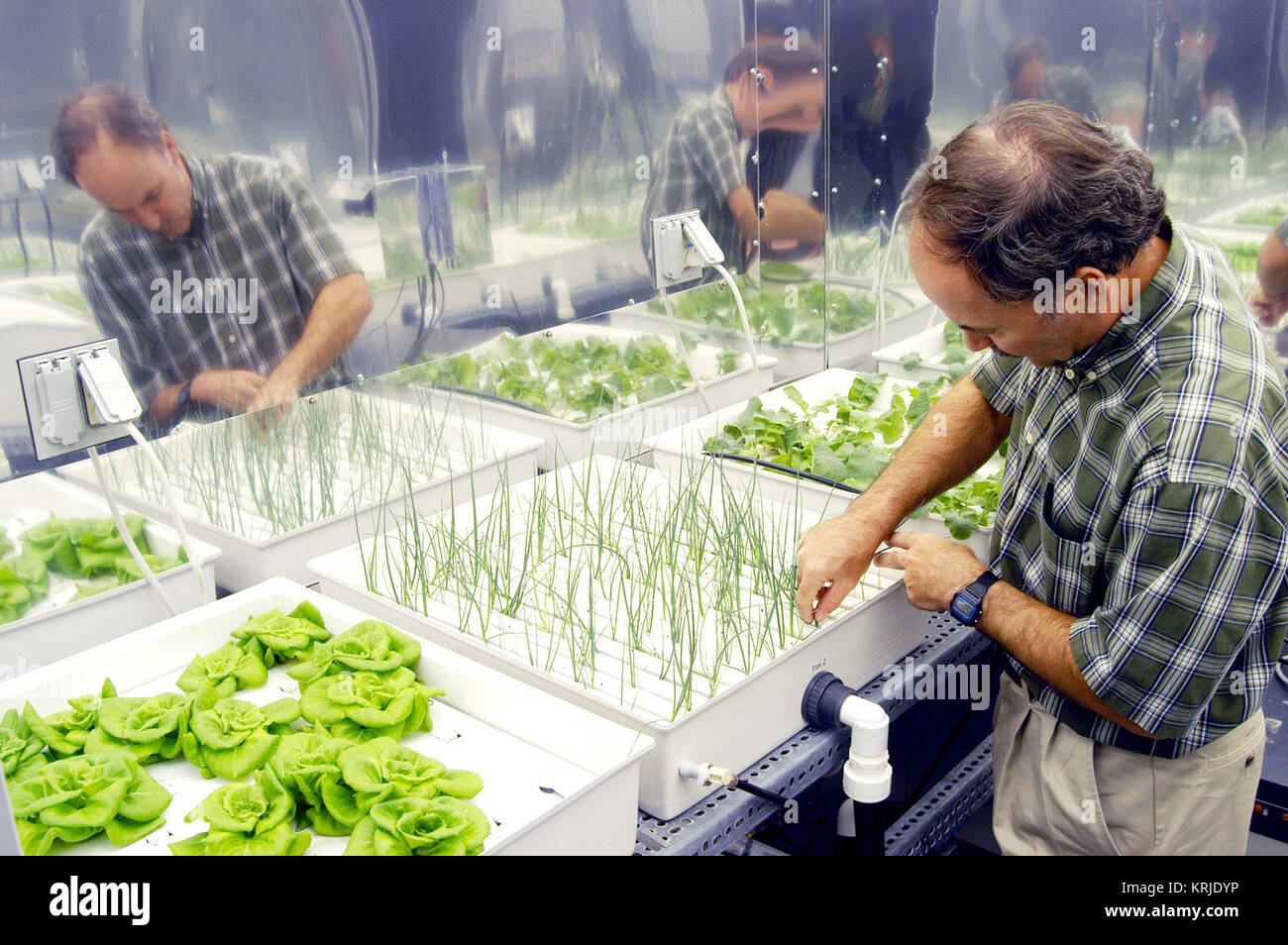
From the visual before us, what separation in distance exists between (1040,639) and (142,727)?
1053mm

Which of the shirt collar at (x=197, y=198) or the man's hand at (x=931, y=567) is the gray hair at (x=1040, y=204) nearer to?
the man's hand at (x=931, y=567)

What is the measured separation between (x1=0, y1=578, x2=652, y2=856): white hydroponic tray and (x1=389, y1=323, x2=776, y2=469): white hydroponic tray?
66 centimetres

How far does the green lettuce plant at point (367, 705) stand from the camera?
1.26 m

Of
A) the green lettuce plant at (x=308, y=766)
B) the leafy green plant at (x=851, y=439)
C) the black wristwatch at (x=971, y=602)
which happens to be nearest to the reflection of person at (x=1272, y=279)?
the leafy green plant at (x=851, y=439)

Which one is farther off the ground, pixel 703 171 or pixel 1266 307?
pixel 703 171

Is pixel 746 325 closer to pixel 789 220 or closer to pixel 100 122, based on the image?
pixel 789 220

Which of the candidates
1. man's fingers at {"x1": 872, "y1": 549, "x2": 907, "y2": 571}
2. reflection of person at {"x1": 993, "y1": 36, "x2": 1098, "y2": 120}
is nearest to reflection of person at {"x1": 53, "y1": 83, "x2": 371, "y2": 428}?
man's fingers at {"x1": 872, "y1": 549, "x2": 907, "y2": 571}

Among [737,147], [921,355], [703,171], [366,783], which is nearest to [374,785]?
[366,783]

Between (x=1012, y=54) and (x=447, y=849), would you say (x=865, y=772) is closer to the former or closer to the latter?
(x=447, y=849)

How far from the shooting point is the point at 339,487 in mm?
1952

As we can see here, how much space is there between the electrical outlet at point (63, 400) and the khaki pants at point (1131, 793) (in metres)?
1.33

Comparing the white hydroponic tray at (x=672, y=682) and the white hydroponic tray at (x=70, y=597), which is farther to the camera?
the white hydroponic tray at (x=70, y=597)

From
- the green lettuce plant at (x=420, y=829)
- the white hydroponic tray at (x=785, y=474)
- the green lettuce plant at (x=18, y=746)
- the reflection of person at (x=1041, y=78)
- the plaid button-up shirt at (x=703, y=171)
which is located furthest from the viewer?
the reflection of person at (x=1041, y=78)

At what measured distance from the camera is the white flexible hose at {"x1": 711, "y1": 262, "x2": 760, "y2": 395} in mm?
2436
